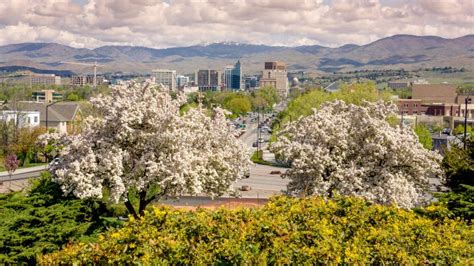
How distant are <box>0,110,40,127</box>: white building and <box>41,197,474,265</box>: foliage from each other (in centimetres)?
6013

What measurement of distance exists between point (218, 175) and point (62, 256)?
9987 mm

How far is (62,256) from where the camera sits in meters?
11.4

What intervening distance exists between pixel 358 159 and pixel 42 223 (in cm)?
1127

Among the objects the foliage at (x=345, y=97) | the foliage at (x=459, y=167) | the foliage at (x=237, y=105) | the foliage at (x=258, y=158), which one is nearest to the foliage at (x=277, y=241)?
the foliage at (x=459, y=167)

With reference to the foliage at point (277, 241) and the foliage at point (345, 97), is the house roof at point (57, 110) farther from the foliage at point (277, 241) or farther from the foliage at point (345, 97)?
the foliage at point (277, 241)

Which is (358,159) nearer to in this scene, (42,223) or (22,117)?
(42,223)

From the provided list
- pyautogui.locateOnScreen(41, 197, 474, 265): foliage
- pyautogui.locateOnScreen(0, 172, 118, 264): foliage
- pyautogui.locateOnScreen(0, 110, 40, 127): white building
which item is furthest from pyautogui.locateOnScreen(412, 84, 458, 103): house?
pyautogui.locateOnScreen(41, 197, 474, 265): foliage

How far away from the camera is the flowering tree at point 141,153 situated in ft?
62.0

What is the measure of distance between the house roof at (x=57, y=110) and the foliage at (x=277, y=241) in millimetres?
74833

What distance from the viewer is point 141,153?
20.5 meters

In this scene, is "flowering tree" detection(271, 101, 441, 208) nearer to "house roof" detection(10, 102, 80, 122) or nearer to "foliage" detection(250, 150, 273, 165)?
"foliage" detection(250, 150, 273, 165)

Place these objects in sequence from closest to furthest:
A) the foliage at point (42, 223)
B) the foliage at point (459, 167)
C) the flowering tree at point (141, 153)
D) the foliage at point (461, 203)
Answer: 1. the foliage at point (42, 223)
2. the foliage at point (461, 203)
3. the flowering tree at point (141, 153)
4. the foliage at point (459, 167)

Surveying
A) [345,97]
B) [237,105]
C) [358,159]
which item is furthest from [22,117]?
[237,105]

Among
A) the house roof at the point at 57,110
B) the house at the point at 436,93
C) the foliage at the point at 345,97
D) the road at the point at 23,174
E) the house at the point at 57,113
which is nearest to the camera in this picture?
the road at the point at 23,174
